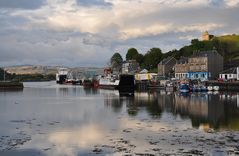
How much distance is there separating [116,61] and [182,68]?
6606cm

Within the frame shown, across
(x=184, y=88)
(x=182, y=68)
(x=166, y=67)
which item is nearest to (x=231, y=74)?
(x=184, y=88)

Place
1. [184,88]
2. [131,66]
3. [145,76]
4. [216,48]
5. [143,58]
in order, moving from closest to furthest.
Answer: [184,88]
[145,76]
[216,48]
[131,66]
[143,58]

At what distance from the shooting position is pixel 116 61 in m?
184

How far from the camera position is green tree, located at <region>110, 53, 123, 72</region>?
178 m

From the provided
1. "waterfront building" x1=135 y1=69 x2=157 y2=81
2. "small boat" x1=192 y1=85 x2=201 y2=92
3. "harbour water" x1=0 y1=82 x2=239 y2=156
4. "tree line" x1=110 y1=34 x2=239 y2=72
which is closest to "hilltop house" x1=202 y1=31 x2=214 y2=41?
"tree line" x1=110 y1=34 x2=239 y2=72

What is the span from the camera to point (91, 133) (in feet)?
84.2

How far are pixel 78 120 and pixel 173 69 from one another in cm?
9818

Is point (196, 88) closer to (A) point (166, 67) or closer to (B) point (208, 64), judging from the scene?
(B) point (208, 64)

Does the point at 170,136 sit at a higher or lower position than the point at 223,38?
lower

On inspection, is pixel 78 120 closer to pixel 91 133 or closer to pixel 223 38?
pixel 91 133

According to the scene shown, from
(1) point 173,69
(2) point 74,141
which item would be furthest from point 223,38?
(2) point 74,141

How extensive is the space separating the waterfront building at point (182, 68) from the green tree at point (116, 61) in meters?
53.5

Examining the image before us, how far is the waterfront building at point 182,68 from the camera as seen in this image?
119 meters

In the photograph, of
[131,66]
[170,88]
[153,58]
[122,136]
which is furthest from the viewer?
[131,66]
